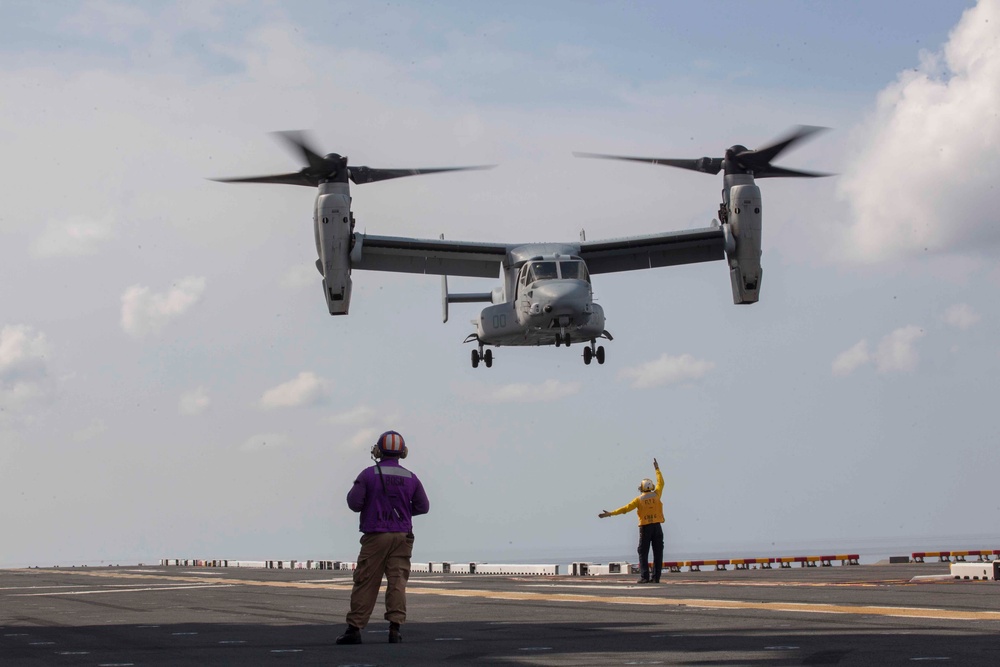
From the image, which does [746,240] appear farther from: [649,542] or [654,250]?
[649,542]

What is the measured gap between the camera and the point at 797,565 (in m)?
35.0

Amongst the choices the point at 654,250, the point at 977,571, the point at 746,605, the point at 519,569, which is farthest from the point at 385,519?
the point at 654,250

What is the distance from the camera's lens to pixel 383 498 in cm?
1291

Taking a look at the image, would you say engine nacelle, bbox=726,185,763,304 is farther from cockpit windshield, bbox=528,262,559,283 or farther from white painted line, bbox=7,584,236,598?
white painted line, bbox=7,584,236,598

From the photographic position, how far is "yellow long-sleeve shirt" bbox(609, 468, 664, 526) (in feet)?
82.7

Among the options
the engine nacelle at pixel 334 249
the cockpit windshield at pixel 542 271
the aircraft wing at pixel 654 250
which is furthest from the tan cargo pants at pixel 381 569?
the aircraft wing at pixel 654 250

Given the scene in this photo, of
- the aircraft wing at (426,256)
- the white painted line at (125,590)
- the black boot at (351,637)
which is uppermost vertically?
the aircraft wing at (426,256)

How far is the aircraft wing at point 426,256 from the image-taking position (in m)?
45.9

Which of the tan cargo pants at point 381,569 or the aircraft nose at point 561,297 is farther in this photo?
the aircraft nose at point 561,297

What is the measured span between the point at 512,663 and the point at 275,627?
549 cm

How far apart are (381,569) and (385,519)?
19.7 inches

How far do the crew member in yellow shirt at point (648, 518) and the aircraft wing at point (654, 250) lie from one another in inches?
836

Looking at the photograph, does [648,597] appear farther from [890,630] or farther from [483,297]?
[483,297]

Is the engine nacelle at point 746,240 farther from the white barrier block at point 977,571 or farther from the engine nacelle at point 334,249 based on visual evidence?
the white barrier block at point 977,571
